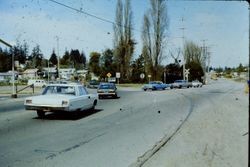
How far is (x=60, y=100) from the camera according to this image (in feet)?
47.4

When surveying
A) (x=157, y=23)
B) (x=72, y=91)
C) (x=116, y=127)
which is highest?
(x=157, y=23)

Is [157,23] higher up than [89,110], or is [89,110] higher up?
[157,23]

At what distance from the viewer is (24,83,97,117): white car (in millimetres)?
14438

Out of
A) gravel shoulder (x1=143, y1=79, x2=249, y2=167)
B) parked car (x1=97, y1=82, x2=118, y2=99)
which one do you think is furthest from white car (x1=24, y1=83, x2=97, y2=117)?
parked car (x1=97, y1=82, x2=118, y2=99)

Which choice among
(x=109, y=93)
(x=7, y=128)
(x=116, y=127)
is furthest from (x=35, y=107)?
(x=109, y=93)

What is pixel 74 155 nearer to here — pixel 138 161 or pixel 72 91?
pixel 138 161

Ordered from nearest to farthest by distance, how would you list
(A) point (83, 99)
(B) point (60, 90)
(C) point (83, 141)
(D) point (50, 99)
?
(C) point (83, 141) → (D) point (50, 99) → (B) point (60, 90) → (A) point (83, 99)

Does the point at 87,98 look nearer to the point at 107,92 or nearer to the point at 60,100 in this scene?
the point at 60,100

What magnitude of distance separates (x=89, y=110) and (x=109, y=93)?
47.7 ft

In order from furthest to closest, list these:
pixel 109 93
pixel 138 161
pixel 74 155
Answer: pixel 109 93
pixel 74 155
pixel 138 161

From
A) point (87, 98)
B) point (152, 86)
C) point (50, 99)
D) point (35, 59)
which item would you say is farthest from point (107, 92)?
point (35, 59)

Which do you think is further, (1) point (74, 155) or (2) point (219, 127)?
(2) point (219, 127)

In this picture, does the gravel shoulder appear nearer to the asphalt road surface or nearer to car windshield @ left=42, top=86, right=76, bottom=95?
the asphalt road surface

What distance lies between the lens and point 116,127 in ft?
42.1
